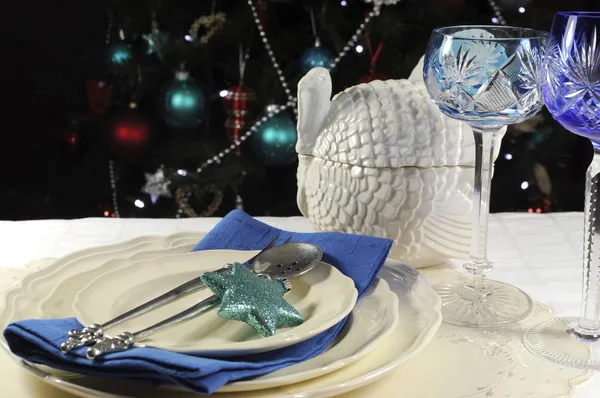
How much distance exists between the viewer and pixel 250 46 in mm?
2176

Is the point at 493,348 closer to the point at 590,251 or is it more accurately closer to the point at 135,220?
the point at 590,251

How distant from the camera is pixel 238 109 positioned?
2.16 meters

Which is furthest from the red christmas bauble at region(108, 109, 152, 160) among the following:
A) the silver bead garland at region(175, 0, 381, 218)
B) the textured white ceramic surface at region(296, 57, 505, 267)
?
the textured white ceramic surface at region(296, 57, 505, 267)

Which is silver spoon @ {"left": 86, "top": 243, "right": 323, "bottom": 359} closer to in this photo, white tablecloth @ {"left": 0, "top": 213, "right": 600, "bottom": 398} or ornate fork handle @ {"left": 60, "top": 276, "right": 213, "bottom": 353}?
ornate fork handle @ {"left": 60, "top": 276, "right": 213, "bottom": 353}

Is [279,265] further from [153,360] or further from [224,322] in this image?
[153,360]

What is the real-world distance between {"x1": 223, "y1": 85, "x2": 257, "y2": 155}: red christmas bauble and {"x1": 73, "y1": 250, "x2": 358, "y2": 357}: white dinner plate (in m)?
1.37

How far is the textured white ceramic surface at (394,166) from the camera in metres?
0.88

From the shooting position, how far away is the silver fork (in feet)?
1.86

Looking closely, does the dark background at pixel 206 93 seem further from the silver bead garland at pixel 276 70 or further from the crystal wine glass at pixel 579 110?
the crystal wine glass at pixel 579 110

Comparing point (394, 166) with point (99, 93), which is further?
point (99, 93)

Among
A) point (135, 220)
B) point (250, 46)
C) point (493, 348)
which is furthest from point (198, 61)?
point (493, 348)

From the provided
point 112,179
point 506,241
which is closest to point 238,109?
point 112,179

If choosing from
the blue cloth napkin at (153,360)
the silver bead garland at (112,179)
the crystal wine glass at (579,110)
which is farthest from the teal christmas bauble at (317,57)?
the blue cloth napkin at (153,360)

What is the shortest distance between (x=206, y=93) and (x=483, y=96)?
1609 mm
